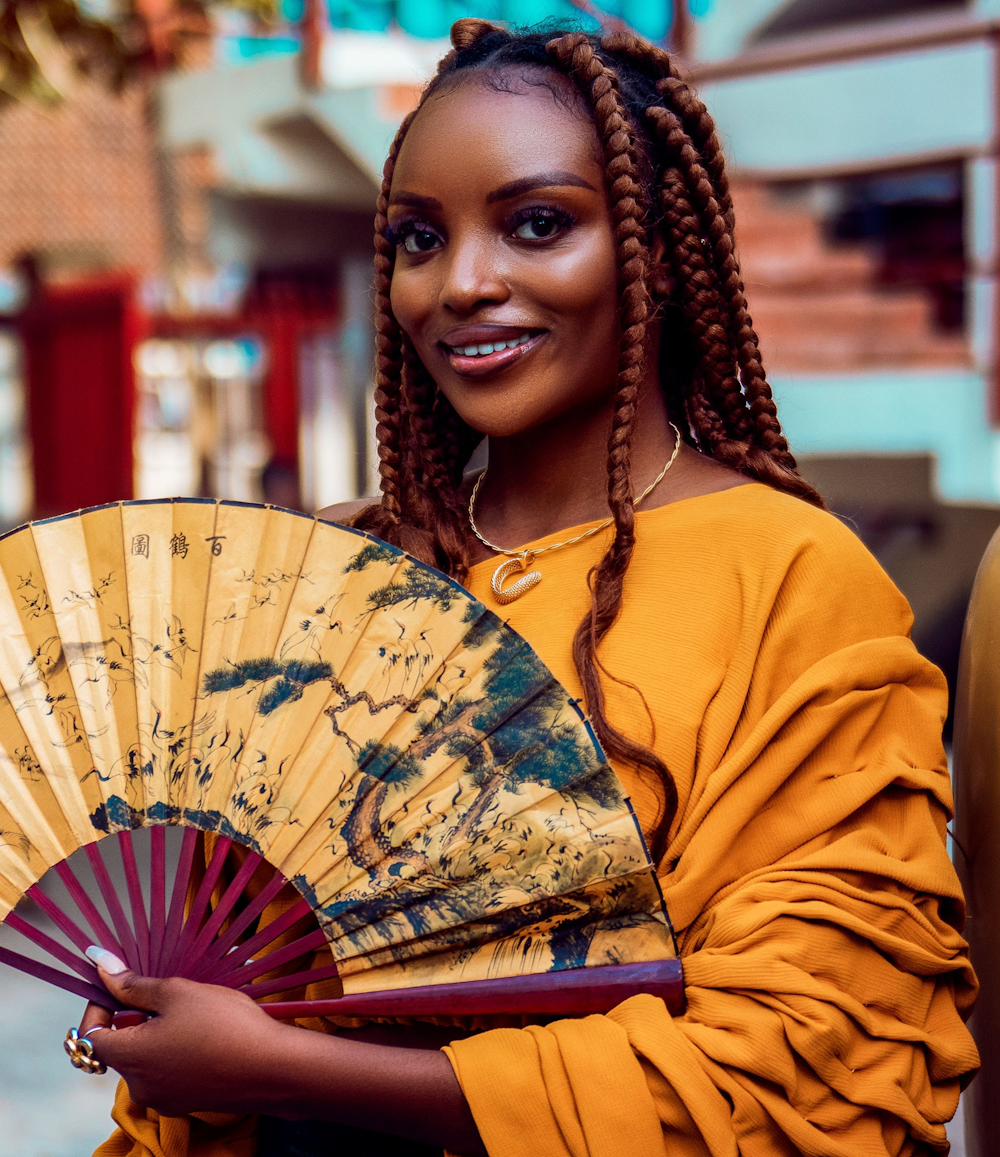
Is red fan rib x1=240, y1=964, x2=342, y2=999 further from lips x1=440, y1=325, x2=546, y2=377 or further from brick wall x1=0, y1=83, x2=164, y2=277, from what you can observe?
brick wall x1=0, y1=83, x2=164, y2=277

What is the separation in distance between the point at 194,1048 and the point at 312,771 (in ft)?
0.96

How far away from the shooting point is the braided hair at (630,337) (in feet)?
4.98

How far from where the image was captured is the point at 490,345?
154 centimetres

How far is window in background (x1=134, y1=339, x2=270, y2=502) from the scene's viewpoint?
1389 centimetres

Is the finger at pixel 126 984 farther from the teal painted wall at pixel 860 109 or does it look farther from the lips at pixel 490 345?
the teal painted wall at pixel 860 109

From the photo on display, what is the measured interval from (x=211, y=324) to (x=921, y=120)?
671 cm

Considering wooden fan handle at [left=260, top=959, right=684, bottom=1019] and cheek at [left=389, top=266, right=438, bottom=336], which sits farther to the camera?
cheek at [left=389, top=266, right=438, bottom=336]

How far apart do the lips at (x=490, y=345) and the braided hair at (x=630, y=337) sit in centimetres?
13

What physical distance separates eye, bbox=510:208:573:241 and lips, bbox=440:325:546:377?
4.2 inches

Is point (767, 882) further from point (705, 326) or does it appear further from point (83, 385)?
point (83, 385)

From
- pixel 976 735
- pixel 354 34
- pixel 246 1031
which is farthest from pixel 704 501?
pixel 354 34

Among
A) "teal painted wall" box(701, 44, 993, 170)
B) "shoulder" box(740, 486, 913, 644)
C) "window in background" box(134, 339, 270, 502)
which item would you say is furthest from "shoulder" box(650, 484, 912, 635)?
"window in background" box(134, 339, 270, 502)

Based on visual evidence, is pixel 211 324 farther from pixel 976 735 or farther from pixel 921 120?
pixel 976 735

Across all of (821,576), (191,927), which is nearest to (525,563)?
(821,576)
